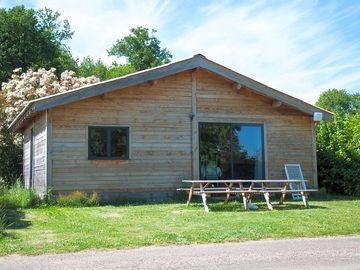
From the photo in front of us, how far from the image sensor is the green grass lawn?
8211 millimetres

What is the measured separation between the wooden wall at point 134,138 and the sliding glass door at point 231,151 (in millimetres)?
722

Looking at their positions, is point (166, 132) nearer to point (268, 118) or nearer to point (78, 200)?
point (78, 200)

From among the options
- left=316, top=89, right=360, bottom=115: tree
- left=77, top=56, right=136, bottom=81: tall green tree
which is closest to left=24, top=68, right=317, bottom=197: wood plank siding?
left=77, top=56, right=136, bottom=81: tall green tree

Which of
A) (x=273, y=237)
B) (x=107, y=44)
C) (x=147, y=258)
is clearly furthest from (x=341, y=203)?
(x=107, y=44)

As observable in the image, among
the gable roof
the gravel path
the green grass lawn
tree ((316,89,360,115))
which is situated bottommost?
the gravel path

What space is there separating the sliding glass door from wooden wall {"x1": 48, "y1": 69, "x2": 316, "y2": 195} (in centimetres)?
26

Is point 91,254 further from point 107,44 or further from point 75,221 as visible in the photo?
point 107,44

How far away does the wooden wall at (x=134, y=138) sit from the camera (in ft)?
50.8

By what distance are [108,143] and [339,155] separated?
8945 millimetres

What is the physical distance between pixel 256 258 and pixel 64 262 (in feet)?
8.64

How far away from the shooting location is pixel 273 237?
8.83 m

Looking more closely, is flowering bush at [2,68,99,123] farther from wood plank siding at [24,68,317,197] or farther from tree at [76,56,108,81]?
tree at [76,56,108,81]

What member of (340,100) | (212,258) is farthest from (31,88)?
(340,100)

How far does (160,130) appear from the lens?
1666 centimetres
